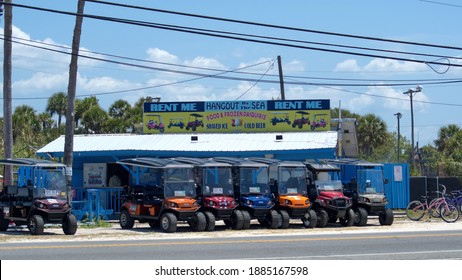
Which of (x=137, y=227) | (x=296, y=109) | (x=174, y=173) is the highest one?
(x=296, y=109)

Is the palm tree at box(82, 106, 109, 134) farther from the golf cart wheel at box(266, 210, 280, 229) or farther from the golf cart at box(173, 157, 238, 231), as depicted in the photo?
the golf cart wheel at box(266, 210, 280, 229)

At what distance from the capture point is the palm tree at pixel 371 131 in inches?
2463

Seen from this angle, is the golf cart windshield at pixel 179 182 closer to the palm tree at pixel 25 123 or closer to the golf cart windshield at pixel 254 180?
the golf cart windshield at pixel 254 180

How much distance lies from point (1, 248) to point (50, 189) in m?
5.29

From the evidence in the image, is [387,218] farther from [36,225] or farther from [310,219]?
[36,225]

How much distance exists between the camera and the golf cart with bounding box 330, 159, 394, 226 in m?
27.0

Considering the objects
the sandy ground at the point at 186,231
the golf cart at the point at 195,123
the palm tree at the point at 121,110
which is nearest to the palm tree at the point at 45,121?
the palm tree at the point at 121,110

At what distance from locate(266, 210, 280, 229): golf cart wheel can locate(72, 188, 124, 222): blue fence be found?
619cm

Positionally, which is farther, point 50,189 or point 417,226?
point 417,226

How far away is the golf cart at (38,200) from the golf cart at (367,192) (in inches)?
401
